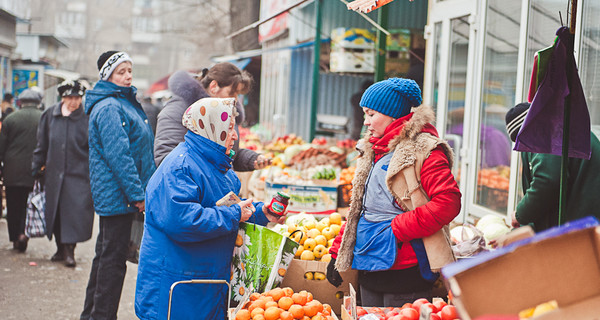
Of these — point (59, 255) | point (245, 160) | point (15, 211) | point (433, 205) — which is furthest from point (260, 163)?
point (15, 211)

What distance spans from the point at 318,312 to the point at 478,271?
1.77m

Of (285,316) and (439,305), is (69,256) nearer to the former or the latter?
(285,316)

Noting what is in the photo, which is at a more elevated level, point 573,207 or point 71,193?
point 573,207

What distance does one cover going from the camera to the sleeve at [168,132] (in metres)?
Answer: 5.00

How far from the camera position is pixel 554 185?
4.29m

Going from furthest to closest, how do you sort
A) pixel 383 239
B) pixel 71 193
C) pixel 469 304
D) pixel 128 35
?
pixel 128 35
pixel 71 193
pixel 383 239
pixel 469 304

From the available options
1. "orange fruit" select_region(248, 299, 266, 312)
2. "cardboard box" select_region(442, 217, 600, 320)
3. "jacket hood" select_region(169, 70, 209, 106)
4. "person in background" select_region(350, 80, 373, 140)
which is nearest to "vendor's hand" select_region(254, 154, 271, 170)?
Result: "jacket hood" select_region(169, 70, 209, 106)

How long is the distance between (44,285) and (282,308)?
15.1ft

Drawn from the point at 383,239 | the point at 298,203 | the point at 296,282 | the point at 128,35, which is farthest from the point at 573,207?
the point at 128,35

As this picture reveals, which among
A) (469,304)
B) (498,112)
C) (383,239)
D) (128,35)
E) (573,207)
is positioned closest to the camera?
(469,304)

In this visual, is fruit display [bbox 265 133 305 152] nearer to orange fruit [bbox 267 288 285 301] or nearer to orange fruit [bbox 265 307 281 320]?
orange fruit [bbox 267 288 285 301]

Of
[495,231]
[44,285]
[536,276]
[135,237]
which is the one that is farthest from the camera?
[44,285]

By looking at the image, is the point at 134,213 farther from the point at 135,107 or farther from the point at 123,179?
the point at 135,107

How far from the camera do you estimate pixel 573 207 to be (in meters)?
4.32
